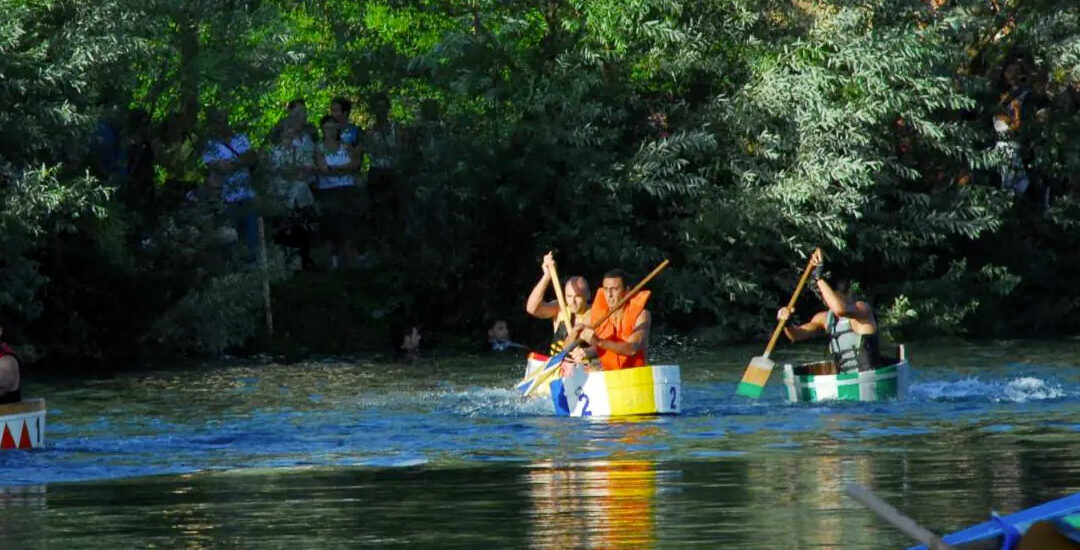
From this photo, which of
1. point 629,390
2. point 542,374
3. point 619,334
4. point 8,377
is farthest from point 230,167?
point 8,377

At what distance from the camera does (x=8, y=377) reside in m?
17.7

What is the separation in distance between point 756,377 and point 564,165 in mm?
8515

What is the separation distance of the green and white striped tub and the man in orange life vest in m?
1.59

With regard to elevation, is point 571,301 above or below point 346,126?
below

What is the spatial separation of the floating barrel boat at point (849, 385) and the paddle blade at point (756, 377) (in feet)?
1.04

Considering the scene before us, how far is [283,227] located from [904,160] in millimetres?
8433

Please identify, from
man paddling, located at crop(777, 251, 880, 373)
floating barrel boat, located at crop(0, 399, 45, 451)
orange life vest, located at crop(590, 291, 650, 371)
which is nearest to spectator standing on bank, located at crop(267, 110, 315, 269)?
orange life vest, located at crop(590, 291, 650, 371)

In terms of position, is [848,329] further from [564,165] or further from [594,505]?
[594,505]

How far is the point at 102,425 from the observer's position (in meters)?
19.8

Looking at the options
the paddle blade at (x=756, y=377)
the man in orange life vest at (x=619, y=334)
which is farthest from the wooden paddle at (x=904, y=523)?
the paddle blade at (x=756, y=377)

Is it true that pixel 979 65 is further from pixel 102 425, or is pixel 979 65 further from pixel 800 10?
pixel 102 425

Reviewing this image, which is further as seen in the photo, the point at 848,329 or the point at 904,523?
the point at 848,329

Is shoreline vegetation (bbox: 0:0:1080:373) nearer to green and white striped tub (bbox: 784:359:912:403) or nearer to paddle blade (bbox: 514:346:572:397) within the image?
paddle blade (bbox: 514:346:572:397)

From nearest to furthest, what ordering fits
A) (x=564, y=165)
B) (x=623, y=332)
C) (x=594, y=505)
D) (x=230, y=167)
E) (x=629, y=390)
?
(x=594, y=505)
(x=629, y=390)
(x=623, y=332)
(x=230, y=167)
(x=564, y=165)
